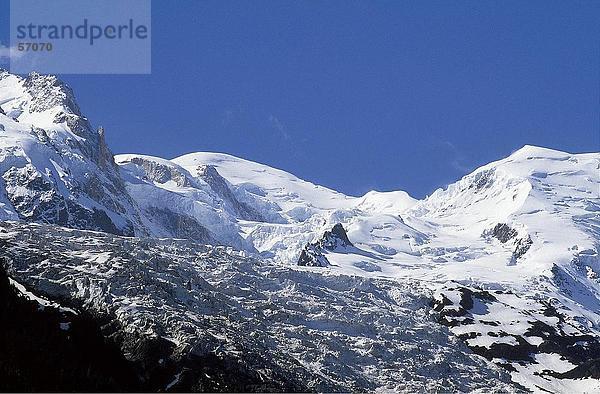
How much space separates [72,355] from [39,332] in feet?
29.8

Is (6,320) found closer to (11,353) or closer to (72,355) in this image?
(72,355)

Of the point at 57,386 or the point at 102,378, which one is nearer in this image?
the point at 57,386

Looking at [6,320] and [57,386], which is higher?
[6,320]

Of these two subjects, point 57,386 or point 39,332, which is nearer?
point 57,386

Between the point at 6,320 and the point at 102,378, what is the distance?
86.7 ft

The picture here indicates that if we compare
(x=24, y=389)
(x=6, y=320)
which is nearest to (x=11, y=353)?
(x=6, y=320)

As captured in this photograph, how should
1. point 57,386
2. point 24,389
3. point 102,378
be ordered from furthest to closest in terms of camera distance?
point 102,378, point 57,386, point 24,389

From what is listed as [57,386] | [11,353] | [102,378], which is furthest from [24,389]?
[102,378]

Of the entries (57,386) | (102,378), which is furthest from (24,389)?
(102,378)

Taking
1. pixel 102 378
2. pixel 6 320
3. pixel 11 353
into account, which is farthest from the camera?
pixel 6 320

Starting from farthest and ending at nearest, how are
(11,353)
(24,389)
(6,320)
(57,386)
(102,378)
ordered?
(6,320) → (102,378) → (11,353) → (57,386) → (24,389)

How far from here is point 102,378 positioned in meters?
179

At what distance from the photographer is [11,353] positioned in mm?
157000

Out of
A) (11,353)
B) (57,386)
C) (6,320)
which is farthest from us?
(6,320)
